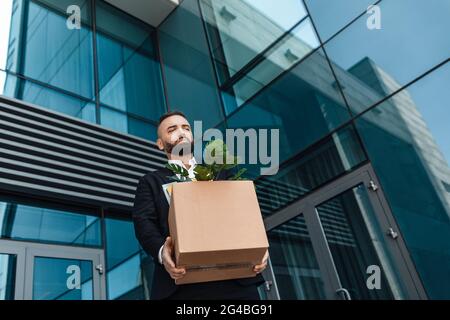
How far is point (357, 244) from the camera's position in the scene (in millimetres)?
2943

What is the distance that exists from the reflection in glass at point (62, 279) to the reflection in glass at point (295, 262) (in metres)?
1.73

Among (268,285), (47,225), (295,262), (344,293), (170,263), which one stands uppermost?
(47,225)

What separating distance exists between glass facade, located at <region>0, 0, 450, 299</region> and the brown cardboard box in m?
2.16

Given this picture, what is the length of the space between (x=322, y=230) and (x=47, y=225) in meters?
2.44

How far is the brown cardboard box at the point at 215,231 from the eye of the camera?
822mm

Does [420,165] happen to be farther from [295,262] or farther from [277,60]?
[277,60]

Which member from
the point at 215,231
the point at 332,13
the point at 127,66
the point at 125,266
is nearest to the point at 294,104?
the point at 332,13

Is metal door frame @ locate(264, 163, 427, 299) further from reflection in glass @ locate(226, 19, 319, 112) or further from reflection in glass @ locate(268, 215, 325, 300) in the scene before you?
reflection in glass @ locate(226, 19, 319, 112)

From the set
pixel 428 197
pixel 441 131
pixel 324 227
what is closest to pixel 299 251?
pixel 324 227

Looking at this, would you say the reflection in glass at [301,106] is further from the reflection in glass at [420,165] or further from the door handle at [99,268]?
the door handle at [99,268]

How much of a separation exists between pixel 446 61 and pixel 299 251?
1.98 m

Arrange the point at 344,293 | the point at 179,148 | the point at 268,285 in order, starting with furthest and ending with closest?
the point at 268,285, the point at 344,293, the point at 179,148

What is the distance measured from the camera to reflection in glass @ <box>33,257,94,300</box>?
2.89 meters
